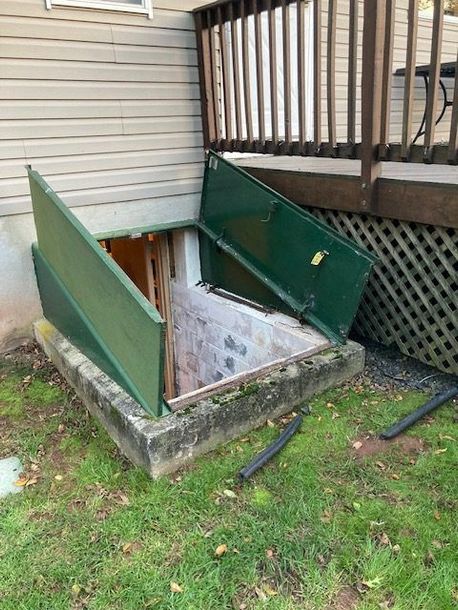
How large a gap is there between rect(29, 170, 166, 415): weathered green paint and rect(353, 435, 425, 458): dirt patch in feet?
3.75

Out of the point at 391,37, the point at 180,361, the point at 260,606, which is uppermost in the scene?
the point at 391,37

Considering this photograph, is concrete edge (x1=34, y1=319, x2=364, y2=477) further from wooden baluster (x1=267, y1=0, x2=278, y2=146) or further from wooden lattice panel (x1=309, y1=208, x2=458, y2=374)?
wooden baluster (x1=267, y1=0, x2=278, y2=146)

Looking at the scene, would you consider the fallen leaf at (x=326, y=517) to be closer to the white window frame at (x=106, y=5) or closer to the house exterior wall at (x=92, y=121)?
the house exterior wall at (x=92, y=121)

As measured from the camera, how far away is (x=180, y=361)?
5.95 metres

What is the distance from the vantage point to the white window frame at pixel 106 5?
13.1ft

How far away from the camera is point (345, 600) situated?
2.04m

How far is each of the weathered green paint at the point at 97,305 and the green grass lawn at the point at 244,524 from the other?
18.4 inches

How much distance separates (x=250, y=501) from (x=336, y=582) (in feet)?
1.92

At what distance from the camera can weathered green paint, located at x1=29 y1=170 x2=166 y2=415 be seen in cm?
273

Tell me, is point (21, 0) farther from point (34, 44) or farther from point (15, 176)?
point (15, 176)

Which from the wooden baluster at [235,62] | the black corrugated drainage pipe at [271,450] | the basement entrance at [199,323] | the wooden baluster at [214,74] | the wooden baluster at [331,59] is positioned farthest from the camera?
the wooden baluster at [214,74]

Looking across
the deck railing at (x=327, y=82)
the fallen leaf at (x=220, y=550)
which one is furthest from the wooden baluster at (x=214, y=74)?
the fallen leaf at (x=220, y=550)

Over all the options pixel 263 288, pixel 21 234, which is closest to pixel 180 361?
pixel 263 288

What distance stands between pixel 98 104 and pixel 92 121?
153mm
